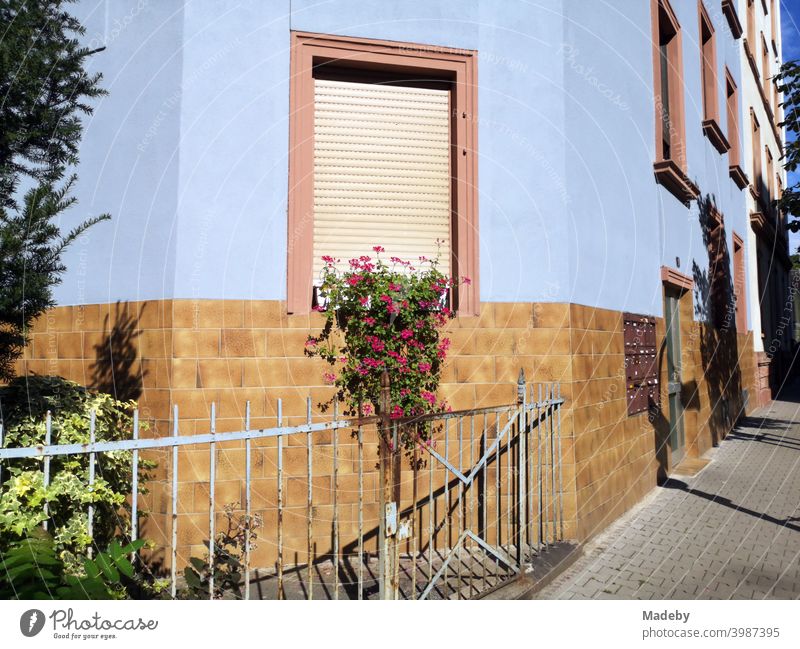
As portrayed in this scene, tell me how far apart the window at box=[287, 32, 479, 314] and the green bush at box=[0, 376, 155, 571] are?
2301 mm

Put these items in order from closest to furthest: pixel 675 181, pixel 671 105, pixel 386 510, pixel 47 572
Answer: pixel 47 572 < pixel 386 510 < pixel 675 181 < pixel 671 105

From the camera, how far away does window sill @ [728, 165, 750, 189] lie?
1288 centimetres

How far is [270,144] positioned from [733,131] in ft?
38.3

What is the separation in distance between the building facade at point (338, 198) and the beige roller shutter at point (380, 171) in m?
0.02

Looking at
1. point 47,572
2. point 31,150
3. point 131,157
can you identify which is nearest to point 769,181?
point 131,157

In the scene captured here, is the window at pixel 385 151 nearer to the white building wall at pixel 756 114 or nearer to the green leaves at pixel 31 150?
the green leaves at pixel 31 150

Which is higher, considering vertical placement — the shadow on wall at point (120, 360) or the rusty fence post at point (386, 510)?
the shadow on wall at point (120, 360)

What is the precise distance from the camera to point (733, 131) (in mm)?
13297

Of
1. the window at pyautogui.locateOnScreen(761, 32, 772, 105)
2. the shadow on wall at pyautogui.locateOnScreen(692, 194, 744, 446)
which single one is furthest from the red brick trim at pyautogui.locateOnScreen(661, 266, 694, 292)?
the window at pyautogui.locateOnScreen(761, 32, 772, 105)

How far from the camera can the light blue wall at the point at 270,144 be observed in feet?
18.1

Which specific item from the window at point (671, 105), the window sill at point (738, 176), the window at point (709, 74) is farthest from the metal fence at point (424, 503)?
the window sill at point (738, 176)

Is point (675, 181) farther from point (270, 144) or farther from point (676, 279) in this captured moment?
point (270, 144)

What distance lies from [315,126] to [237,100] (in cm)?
76
